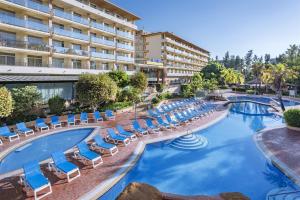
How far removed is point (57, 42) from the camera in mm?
29328

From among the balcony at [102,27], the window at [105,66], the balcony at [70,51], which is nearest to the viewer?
the balcony at [70,51]

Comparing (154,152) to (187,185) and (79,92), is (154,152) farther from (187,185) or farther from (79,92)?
(79,92)

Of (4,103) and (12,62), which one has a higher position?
(12,62)

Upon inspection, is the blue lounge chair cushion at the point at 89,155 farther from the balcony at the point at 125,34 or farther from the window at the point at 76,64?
the balcony at the point at 125,34

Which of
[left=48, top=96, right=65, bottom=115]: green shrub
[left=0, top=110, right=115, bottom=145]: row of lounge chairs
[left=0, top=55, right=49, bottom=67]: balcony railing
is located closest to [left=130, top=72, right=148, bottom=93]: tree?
[left=0, top=110, right=115, bottom=145]: row of lounge chairs

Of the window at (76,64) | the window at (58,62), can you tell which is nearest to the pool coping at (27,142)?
the window at (58,62)

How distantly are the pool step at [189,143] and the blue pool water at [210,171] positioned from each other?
39cm

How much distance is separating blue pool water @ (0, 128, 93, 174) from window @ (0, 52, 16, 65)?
12727 mm

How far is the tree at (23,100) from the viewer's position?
1823 centimetres

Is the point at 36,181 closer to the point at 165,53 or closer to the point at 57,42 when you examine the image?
the point at 57,42

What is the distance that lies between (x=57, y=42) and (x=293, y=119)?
29241 mm

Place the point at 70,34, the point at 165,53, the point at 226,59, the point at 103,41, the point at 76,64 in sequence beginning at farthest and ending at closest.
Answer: the point at 226,59, the point at 165,53, the point at 103,41, the point at 76,64, the point at 70,34

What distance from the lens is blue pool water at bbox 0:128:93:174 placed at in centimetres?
1173

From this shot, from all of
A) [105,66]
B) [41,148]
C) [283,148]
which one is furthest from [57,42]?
[283,148]
